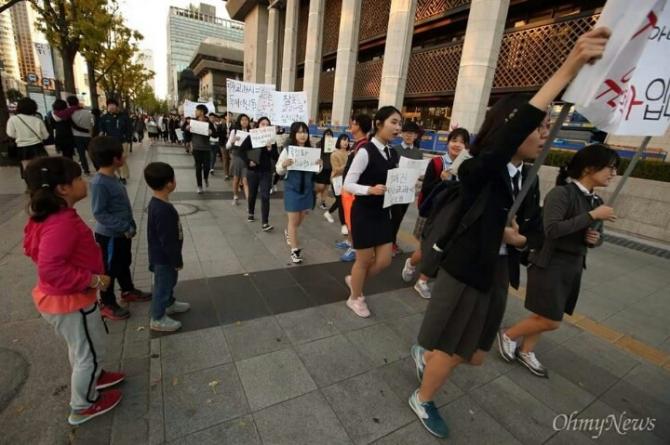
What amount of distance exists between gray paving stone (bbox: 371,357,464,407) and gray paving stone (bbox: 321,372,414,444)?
0.06 metres

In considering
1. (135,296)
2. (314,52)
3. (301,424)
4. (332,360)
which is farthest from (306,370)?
(314,52)

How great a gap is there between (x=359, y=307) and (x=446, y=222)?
1893 mm

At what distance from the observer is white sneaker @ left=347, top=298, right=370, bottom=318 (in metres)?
3.43

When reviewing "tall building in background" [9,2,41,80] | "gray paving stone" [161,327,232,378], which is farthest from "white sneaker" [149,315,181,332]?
"tall building in background" [9,2,41,80]

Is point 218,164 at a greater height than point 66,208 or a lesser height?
lesser

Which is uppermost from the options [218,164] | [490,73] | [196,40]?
[196,40]

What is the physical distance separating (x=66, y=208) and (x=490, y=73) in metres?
12.5

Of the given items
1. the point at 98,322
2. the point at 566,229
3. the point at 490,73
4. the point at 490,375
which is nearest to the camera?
the point at 98,322

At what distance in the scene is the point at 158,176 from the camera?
261cm

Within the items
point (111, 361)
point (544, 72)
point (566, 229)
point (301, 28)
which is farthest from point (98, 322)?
point (301, 28)

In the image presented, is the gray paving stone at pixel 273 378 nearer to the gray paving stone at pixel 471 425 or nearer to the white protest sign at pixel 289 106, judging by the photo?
the gray paving stone at pixel 471 425

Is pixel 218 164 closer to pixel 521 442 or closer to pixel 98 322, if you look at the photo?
pixel 98 322

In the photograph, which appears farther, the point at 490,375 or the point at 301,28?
the point at 301,28

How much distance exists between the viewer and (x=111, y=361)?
2.51 meters
